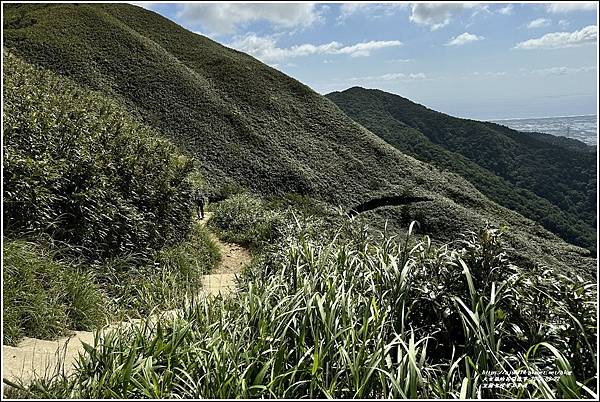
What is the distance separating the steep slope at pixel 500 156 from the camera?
3869 centimetres

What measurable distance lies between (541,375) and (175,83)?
85.6ft

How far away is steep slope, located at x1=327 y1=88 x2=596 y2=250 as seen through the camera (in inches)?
1523

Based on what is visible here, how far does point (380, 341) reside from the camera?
269 cm

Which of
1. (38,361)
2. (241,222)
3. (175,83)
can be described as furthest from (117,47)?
(38,361)

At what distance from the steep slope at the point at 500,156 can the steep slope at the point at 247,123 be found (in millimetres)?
9902

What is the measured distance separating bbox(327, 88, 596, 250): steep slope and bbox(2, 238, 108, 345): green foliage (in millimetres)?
29665

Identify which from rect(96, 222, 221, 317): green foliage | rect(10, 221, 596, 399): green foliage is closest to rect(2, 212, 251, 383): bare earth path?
rect(10, 221, 596, 399): green foliage

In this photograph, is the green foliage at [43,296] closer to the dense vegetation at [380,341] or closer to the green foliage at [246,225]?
the dense vegetation at [380,341]

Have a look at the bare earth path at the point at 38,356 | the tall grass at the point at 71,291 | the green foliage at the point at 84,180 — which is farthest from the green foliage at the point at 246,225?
the bare earth path at the point at 38,356

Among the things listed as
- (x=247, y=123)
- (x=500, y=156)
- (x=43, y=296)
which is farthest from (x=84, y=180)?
(x=500, y=156)

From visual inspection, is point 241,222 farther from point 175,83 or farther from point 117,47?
point 117,47

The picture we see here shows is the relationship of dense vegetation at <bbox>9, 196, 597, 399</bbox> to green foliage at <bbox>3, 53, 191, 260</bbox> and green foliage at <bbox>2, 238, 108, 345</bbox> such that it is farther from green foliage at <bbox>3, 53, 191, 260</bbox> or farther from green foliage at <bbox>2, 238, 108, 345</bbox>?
green foliage at <bbox>3, 53, 191, 260</bbox>

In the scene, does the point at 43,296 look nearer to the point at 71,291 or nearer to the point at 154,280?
the point at 71,291

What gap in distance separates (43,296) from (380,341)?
7.92 feet
